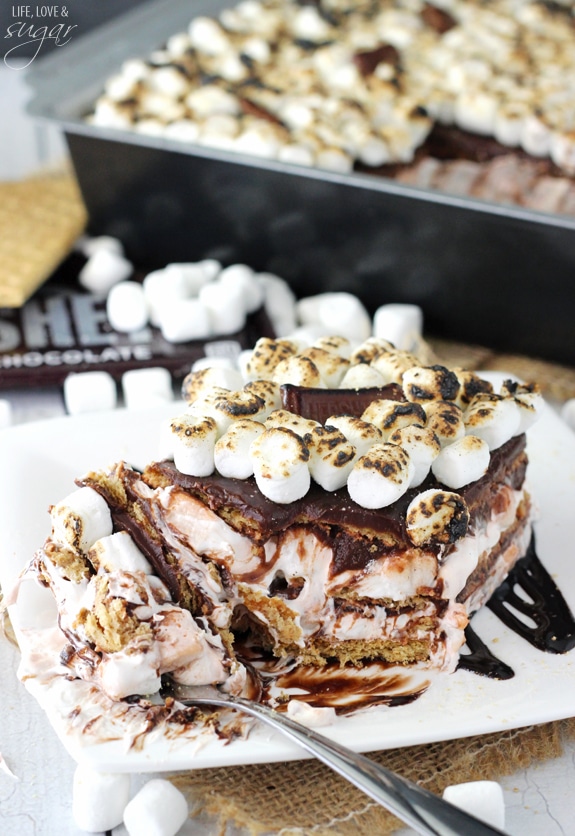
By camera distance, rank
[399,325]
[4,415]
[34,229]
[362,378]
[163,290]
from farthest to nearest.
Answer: [34,229] < [163,290] < [399,325] < [4,415] < [362,378]

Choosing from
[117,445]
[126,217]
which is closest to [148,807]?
[117,445]

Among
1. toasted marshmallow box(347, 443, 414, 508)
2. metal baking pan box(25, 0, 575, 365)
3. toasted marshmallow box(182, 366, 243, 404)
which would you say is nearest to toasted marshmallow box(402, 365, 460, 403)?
toasted marshmallow box(347, 443, 414, 508)

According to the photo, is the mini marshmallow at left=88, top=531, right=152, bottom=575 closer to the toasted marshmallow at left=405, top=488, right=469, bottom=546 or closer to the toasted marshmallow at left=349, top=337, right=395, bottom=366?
the toasted marshmallow at left=405, top=488, right=469, bottom=546

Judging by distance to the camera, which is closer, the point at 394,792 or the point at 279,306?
the point at 394,792

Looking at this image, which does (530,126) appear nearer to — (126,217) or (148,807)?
(126,217)

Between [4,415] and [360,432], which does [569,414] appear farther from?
[4,415]

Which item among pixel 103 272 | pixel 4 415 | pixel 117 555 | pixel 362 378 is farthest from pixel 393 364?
pixel 103 272
